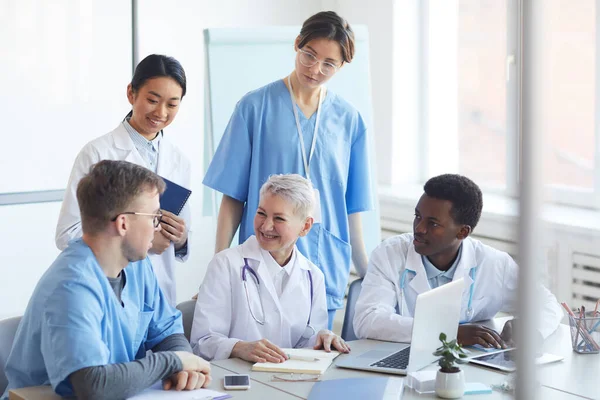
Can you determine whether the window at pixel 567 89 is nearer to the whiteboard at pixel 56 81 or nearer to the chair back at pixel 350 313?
the chair back at pixel 350 313

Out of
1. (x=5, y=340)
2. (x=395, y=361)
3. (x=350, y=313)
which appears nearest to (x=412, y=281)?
(x=350, y=313)

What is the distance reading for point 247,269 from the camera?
7.51 ft

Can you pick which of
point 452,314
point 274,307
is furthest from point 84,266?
point 452,314

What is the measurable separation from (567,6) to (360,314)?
1.77m

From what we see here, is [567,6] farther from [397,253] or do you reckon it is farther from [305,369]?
[397,253]

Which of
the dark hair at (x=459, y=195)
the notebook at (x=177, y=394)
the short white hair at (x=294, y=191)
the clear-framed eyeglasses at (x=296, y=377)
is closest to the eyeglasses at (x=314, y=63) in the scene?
the short white hair at (x=294, y=191)

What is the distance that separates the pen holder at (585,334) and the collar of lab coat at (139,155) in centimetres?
132

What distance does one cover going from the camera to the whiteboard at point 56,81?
3.50 metres

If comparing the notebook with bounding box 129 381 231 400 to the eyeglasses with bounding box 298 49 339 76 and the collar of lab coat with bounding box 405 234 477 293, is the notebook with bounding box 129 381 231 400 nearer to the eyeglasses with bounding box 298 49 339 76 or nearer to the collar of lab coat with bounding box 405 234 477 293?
the collar of lab coat with bounding box 405 234 477 293

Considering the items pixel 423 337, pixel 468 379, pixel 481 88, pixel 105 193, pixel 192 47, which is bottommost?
pixel 468 379

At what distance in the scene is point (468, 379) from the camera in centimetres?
186

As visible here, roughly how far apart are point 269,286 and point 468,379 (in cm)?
68

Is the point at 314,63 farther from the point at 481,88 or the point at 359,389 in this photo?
the point at 481,88

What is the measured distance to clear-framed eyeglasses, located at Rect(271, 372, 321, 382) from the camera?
5.98ft
